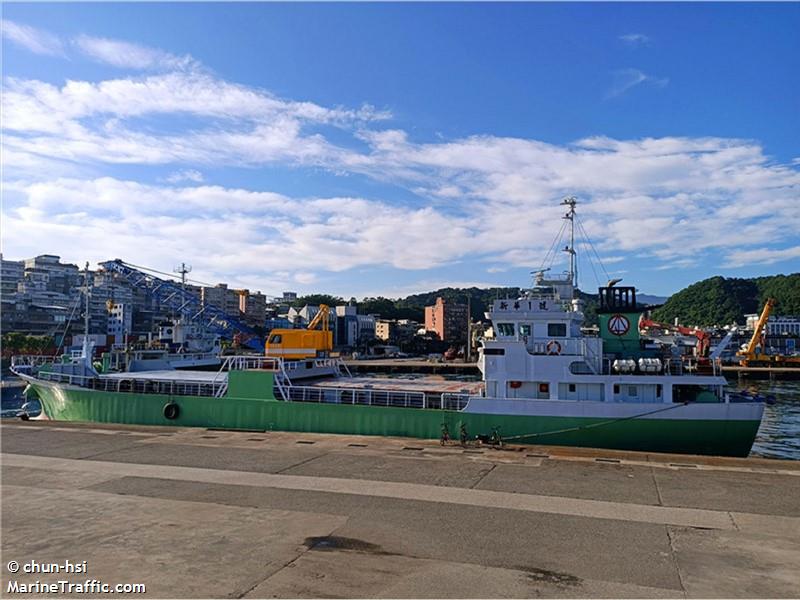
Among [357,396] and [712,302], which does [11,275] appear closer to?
[357,396]

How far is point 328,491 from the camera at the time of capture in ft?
41.0

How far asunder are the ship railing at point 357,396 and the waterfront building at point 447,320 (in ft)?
390

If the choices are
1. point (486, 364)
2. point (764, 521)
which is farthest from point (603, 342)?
point (764, 521)

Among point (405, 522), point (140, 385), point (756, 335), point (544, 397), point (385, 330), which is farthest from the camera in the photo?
point (385, 330)

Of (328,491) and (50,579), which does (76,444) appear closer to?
(328,491)

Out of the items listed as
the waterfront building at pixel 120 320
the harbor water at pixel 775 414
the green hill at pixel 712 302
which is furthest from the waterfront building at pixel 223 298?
the harbor water at pixel 775 414

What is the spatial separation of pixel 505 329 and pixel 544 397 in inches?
116

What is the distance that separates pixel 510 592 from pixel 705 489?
317 inches

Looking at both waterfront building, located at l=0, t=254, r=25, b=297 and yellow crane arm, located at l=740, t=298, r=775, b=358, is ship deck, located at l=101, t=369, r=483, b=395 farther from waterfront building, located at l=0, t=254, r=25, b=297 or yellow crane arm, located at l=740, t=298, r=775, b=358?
waterfront building, located at l=0, t=254, r=25, b=297

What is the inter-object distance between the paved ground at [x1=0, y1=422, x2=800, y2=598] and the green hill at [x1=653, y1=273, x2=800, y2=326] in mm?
171577

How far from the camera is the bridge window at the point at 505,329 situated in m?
21.3

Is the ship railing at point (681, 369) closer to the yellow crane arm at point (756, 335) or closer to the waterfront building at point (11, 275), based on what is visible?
the yellow crane arm at point (756, 335)

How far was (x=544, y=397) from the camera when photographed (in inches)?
810

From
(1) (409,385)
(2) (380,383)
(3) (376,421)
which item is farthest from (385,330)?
(3) (376,421)
